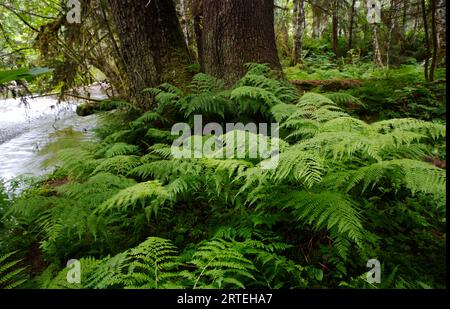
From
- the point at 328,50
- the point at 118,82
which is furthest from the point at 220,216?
the point at 328,50

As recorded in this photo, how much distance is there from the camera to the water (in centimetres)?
671

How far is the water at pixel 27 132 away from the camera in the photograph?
6.71 metres

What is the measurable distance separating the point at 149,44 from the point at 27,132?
7679 mm

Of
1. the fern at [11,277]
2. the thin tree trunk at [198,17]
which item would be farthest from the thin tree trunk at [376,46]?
the fern at [11,277]

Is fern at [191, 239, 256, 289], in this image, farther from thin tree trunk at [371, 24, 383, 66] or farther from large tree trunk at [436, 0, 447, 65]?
thin tree trunk at [371, 24, 383, 66]

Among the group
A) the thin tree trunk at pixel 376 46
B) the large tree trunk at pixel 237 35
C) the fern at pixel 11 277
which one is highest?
the thin tree trunk at pixel 376 46

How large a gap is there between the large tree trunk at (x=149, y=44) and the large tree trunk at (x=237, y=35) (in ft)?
2.12

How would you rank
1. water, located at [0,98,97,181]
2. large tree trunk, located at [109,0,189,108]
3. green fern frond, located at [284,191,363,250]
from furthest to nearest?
1. water, located at [0,98,97,181]
2. large tree trunk, located at [109,0,189,108]
3. green fern frond, located at [284,191,363,250]

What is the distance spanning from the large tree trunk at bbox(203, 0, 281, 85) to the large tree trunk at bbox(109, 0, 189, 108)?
646 millimetres

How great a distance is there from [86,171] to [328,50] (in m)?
12.3

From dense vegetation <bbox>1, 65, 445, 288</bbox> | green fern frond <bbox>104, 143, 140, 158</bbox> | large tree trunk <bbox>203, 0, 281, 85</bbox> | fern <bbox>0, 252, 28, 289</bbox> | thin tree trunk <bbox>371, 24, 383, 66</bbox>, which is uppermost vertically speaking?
thin tree trunk <bbox>371, 24, 383, 66</bbox>

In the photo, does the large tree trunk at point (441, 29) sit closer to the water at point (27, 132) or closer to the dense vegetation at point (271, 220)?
the dense vegetation at point (271, 220)

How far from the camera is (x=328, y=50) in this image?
12.8 metres

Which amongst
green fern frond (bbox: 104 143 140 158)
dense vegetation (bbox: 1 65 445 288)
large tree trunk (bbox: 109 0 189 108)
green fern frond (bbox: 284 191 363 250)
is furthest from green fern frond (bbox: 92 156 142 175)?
large tree trunk (bbox: 109 0 189 108)
